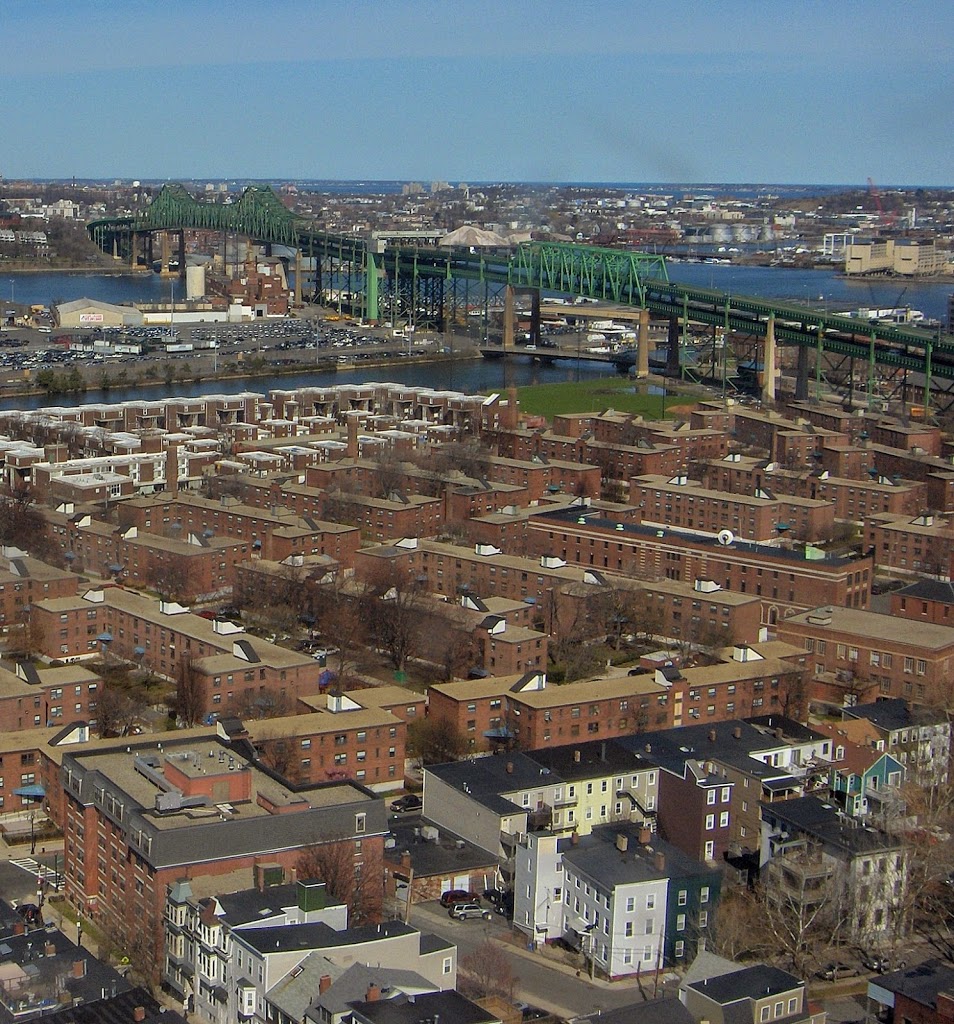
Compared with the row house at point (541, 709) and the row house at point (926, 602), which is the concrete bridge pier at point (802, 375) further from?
the row house at point (541, 709)

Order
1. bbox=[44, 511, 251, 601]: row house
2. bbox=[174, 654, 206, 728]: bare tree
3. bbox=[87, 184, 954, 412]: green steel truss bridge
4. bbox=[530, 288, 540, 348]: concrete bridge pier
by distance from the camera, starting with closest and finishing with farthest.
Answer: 1. bbox=[174, 654, 206, 728]: bare tree
2. bbox=[44, 511, 251, 601]: row house
3. bbox=[87, 184, 954, 412]: green steel truss bridge
4. bbox=[530, 288, 540, 348]: concrete bridge pier

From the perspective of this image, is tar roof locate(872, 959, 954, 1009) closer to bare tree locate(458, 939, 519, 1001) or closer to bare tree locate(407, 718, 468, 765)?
bare tree locate(458, 939, 519, 1001)

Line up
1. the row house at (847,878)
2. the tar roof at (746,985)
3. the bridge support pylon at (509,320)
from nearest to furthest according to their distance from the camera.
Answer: the tar roof at (746,985), the row house at (847,878), the bridge support pylon at (509,320)

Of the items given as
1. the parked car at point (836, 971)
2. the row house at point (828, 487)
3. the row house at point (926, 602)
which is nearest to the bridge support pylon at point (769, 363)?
the row house at point (828, 487)

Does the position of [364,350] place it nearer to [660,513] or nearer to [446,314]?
[446,314]

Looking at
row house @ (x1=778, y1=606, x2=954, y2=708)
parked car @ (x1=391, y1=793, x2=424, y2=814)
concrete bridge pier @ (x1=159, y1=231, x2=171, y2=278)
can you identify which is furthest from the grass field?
concrete bridge pier @ (x1=159, y1=231, x2=171, y2=278)

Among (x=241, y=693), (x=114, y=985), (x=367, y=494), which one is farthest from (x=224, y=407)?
(x=114, y=985)
